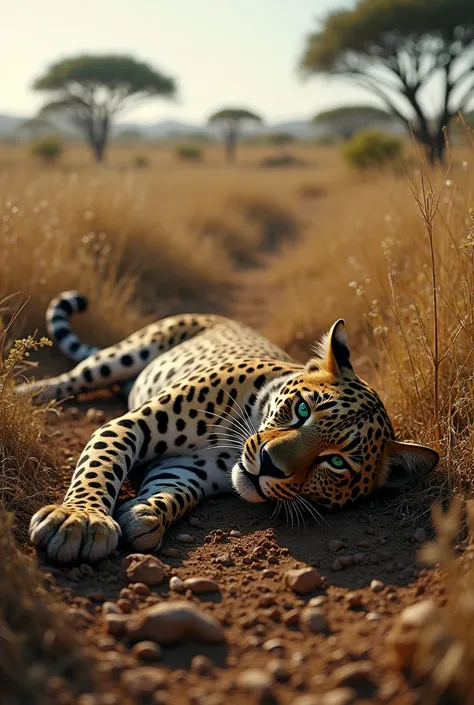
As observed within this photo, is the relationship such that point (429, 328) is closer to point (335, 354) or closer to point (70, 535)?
point (335, 354)

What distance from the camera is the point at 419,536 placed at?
123 inches

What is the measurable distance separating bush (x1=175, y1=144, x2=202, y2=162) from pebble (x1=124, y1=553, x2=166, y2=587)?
42793 millimetres

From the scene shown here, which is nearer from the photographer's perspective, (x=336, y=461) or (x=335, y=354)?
(x=336, y=461)

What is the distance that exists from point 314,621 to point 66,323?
3.56 m

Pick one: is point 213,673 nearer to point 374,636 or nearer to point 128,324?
point 374,636

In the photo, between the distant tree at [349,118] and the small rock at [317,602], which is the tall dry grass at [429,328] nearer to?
the small rock at [317,602]

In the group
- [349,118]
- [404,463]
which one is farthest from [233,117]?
[404,463]

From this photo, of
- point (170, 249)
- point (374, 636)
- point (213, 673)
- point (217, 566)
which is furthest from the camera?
point (170, 249)

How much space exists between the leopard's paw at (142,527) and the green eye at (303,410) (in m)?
0.70

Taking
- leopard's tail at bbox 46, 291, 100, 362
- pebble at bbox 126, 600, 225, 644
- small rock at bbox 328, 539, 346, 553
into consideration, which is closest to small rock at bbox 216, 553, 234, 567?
small rock at bbox 328, 539, 346, 553

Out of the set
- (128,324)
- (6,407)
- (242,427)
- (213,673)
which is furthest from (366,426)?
(128,324)

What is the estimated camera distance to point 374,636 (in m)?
2.41

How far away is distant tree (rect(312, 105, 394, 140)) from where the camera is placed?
51.0m

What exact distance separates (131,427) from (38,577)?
3.88 feet
